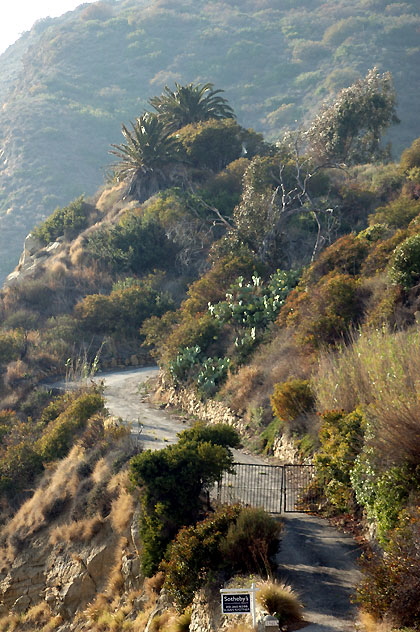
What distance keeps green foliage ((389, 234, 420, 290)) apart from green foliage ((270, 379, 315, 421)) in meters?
4.12

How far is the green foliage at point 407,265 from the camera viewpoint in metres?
20.1

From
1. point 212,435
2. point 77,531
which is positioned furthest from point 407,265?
point 77,531

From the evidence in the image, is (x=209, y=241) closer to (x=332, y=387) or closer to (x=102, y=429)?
(x=102, y=429)

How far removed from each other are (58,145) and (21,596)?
10921cm

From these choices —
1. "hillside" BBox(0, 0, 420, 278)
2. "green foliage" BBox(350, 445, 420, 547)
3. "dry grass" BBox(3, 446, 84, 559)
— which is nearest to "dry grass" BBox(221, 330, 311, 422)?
"dry grass" BBox(3, 446, 84, 559)

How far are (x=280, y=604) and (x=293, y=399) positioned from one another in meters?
8.10

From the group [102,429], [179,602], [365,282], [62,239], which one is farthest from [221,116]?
[179,602]

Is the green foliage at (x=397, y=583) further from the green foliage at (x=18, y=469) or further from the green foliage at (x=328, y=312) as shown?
the green foliage at (x=18, y=469)

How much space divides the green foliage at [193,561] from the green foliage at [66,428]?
352 inches

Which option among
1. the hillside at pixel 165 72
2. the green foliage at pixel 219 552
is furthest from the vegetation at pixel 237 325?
the hillside at pixel 165 72

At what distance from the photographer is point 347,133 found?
42.7 m

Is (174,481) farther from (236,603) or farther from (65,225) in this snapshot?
(65,225)

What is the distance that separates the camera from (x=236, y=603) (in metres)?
9.84

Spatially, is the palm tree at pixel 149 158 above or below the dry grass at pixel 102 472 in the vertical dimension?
above
